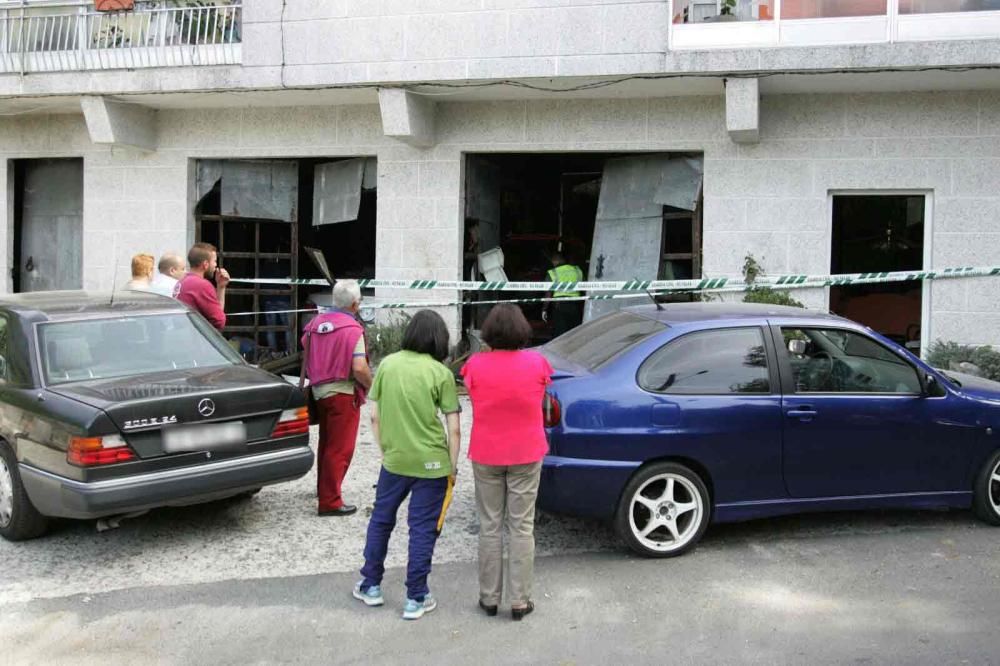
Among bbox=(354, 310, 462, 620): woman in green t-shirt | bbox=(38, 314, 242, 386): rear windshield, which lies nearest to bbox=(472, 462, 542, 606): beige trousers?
bbox=(354, 310, 462, 620): woman in green t-shirt

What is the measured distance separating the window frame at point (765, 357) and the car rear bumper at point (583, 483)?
1.57 ft

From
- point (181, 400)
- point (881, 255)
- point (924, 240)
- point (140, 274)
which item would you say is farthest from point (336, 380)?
point (924, 240)

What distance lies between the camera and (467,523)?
21.5 feet

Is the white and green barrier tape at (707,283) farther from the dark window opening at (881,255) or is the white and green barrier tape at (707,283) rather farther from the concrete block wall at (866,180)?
the dark window opening at (881,255)

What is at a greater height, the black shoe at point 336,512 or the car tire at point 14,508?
the car tire at point 14,508

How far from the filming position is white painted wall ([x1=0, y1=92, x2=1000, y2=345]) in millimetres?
11062

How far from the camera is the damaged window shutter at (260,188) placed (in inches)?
539

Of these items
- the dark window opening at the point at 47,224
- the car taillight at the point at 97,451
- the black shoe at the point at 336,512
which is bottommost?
the black shoe at the point at 336,512

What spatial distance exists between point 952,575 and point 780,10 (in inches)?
279

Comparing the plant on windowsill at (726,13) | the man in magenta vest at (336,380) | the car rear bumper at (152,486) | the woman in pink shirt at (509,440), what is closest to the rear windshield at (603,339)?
the woman in pink shirt at (509,440)

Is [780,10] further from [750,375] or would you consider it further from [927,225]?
[750,375]

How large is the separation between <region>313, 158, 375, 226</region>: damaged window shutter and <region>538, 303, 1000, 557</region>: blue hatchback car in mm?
7685

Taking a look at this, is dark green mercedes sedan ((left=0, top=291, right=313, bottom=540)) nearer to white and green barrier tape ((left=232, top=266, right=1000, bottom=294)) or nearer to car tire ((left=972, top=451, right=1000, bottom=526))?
car tire ((left=972, top=451, right=1000, bottom=526))

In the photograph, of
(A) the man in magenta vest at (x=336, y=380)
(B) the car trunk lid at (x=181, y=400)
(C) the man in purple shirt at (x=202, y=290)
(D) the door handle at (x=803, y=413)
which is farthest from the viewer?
(C) the man in purple shirt at (x=202, y=290)
